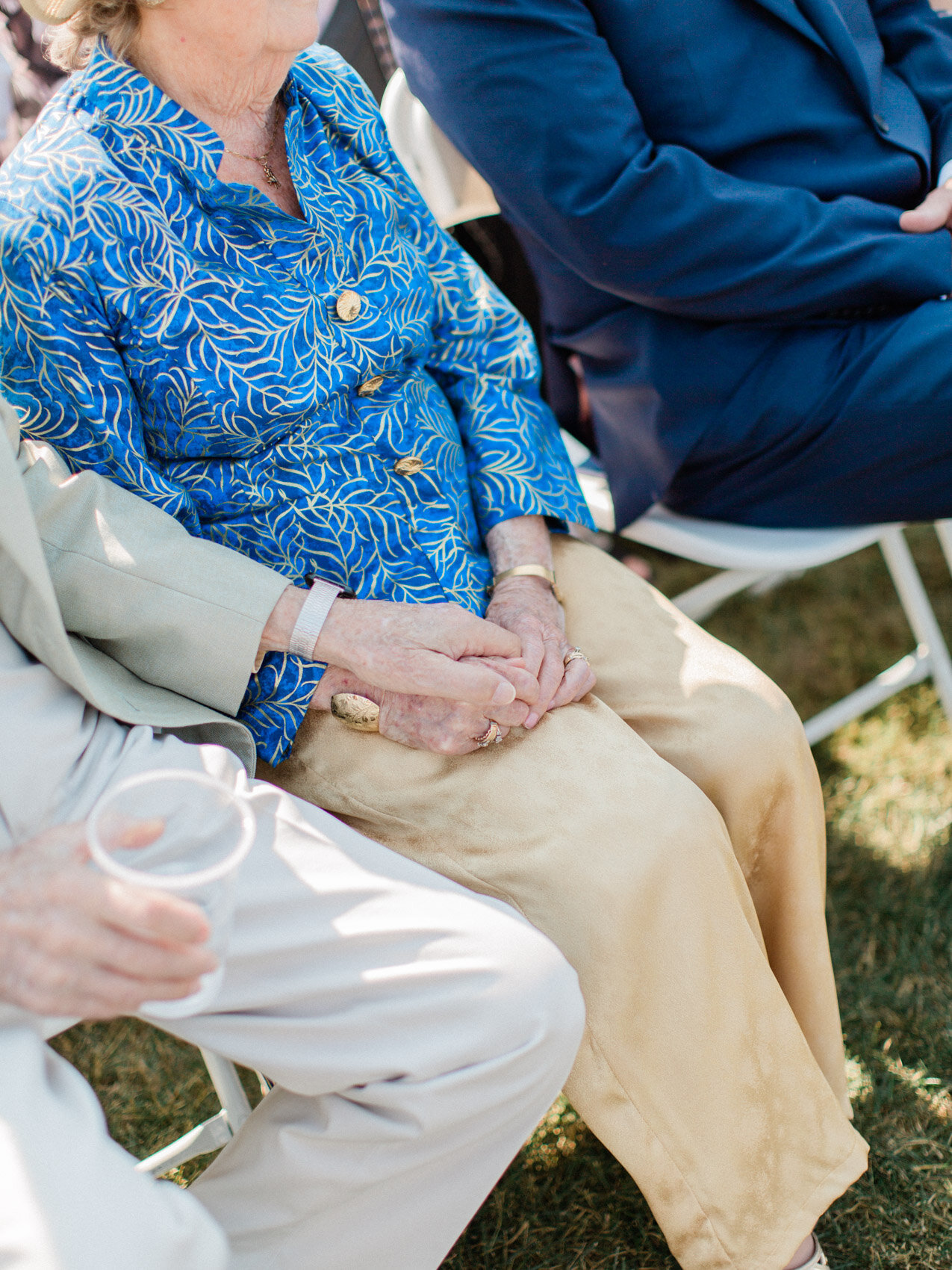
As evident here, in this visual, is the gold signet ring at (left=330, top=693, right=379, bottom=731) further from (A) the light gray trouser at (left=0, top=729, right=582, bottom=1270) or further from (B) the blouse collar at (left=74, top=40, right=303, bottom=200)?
(B) the blouse collar at (left=74, top=40, right=303, bottom=200)

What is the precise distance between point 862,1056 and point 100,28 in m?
1.96

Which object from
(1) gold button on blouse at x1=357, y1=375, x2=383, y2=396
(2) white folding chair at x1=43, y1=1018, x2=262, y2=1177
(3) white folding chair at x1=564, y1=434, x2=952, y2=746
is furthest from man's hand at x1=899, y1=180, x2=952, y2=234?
(2) white folding chair at x1=43, y1=1018, x2=262, y2=1177

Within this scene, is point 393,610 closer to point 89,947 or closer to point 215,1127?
point 89,947

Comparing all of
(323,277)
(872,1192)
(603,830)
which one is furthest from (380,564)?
(872,1192)

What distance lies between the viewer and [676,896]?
126 centimetres

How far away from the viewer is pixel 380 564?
1.51 m

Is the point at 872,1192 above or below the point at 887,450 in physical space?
below

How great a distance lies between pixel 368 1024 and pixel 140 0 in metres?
1.23

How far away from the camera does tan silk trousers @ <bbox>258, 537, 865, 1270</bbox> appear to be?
1.25m

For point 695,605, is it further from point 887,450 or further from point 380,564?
point 380,564

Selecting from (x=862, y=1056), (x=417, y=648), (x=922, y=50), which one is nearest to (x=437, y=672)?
(x=417, y=648)

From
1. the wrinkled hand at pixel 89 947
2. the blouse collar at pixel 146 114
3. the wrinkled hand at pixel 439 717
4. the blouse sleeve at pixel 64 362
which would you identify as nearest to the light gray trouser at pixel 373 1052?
the wrinkled hand at pixel 89 947

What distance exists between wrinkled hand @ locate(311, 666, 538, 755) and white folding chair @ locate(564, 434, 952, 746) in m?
0.66

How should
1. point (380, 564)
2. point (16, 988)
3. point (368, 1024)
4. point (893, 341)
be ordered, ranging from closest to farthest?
point (16, 988) < point (368, 1024) < point (380, 564) < point (893, 341)
